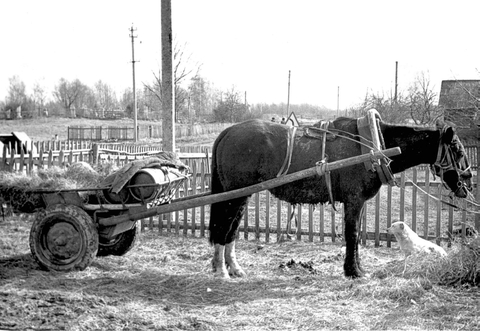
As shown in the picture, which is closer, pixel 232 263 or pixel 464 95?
pixel 232 263

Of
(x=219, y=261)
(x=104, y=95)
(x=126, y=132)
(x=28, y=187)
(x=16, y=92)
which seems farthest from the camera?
(x=104, y=95)

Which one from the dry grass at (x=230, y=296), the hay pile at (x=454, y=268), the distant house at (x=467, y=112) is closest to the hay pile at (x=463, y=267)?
the hay pile at (x=454, y=268)

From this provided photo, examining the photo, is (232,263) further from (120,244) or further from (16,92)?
(16,92)

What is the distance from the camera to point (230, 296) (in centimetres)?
555

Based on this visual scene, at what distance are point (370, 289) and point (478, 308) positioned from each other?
1124mm

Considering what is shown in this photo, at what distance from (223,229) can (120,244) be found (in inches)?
68.5

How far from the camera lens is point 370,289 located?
5.48 metres

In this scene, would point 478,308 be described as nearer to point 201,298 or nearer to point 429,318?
point 429,318

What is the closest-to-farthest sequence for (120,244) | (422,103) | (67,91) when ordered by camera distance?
(120,244)
(422,103)
(67,91)

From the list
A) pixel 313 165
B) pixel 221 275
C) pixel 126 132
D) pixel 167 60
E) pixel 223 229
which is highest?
pixel 167 60

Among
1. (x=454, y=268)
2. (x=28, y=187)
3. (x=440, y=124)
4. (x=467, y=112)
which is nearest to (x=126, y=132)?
(x=467, y=112)

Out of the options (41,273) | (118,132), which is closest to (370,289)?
(41,273)

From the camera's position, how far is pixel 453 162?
6.00m

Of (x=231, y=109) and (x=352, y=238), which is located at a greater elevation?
(x=231, y=109)
